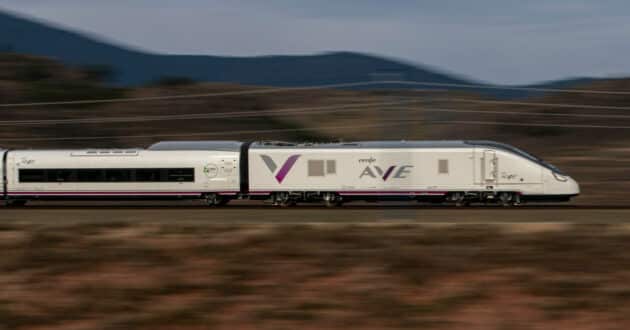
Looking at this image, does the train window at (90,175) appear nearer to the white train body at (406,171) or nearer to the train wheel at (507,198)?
the white train body at (406,171)

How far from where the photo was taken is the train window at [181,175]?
31453 mm

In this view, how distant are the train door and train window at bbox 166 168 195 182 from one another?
32.0 feet

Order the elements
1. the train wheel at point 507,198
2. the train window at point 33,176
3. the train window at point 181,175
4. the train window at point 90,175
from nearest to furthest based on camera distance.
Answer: the train wheel at point 507,198
the train window at point 181,175
the train window at point 90,175
the train window at point 33,176

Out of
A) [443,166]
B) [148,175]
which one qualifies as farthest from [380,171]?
[148,175]

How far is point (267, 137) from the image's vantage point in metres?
61.2

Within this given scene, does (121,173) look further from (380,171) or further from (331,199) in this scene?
(380,171)

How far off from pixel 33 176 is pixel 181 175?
533 centimetres

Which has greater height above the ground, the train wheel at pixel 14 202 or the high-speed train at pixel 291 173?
the high-speed train at pixel 291 173

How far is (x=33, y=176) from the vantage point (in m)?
32.2

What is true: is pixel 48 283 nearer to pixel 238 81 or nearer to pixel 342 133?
pixel 342 133

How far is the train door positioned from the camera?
3005 cm

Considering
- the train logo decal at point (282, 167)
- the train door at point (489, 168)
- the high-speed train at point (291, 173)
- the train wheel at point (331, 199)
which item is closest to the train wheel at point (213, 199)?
the high-speed train at point (291, 173)

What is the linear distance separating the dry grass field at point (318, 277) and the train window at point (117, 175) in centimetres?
1573

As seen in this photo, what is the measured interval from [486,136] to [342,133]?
11597mm
